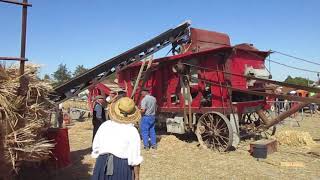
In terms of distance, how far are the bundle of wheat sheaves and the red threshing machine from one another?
3.34 meters

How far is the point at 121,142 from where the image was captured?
13.3ft

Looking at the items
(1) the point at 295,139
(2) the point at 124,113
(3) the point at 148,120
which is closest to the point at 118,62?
(3) the point at 148,120

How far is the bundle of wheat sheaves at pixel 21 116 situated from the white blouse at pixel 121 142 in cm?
127

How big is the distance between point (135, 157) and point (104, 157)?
1.02ft

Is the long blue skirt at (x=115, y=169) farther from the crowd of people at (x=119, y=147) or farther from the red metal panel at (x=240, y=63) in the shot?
the red metal panel at (x=240, y=63)

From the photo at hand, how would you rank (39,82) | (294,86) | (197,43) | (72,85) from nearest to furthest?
1. (39,82)
2. (294,86)
3. (72,85)
4. (197,43)

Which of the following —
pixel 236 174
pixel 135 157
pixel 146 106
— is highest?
pixel 146 106

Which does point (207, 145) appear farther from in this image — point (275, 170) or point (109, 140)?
point (109, 140)

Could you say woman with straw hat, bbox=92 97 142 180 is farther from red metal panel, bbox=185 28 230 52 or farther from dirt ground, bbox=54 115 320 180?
red metal panel, bbox=185 28 230 52

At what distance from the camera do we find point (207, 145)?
1034 centimetres

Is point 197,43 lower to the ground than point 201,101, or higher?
higher

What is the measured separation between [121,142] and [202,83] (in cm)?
680

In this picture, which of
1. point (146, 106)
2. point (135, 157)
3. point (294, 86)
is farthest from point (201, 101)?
point (135, 157)

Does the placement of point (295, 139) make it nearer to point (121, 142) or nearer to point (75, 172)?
point (75, 172)
